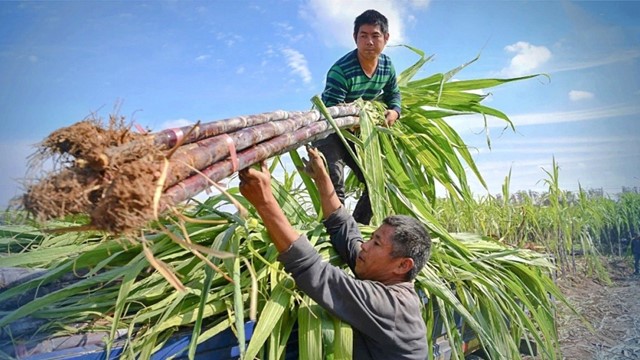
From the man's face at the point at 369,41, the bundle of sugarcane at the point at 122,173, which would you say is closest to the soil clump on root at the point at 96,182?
the bundle of sugarcane at the point at 122,173

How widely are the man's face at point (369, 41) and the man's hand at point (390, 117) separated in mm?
405

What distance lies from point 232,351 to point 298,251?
0.38 metres

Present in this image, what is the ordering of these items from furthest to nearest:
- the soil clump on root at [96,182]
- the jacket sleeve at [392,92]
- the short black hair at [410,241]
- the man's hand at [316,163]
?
the jacket sleeve at [392,92] < the man's hand at [316,163] < the short black hair at [410,241] < the soil clump on root at [96,182]

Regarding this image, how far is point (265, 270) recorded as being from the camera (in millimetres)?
1859

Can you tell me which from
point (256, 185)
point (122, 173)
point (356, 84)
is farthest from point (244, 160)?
point (356, 84)

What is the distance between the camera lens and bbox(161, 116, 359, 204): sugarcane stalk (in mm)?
1196

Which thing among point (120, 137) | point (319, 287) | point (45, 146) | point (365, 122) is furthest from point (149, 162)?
point (365, 122)

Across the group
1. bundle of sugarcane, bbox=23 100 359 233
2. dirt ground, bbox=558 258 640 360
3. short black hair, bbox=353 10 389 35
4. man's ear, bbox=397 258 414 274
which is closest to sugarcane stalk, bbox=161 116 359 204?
bundle of sugarcane, bbox=23 100 359 233

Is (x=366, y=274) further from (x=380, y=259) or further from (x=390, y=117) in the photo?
(x=390, y=117)

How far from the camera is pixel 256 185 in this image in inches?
62.7

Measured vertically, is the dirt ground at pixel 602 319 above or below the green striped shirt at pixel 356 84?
below

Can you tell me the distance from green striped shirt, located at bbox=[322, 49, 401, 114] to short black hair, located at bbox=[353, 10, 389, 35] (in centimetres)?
17

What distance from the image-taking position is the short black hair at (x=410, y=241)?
1.93 metres

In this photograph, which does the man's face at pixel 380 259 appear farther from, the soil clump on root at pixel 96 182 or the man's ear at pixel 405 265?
the soil clump on root at pixel 96 182
